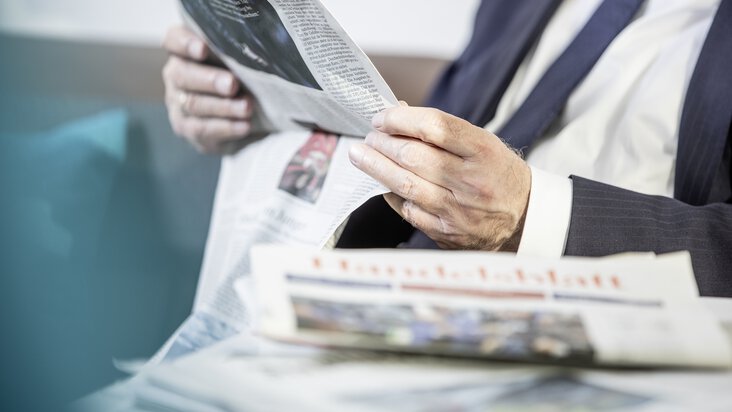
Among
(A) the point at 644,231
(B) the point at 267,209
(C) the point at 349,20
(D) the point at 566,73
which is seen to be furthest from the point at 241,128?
(C) the point at 349,20

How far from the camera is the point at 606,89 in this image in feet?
3.13

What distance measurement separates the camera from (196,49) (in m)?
0.95

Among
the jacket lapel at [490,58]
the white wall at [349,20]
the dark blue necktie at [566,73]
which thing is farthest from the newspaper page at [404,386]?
the white wall at [349,20]

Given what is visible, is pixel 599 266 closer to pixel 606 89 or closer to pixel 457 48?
pixel 606 89

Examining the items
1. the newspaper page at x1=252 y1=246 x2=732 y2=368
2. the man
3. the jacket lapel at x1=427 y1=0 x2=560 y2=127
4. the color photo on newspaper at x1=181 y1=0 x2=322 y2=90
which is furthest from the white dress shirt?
the newspaper page at x1=252 y1=246 x2=732 y2=368

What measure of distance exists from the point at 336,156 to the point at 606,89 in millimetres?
363

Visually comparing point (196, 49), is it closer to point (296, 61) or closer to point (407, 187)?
point (296, 61)

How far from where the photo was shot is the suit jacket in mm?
679

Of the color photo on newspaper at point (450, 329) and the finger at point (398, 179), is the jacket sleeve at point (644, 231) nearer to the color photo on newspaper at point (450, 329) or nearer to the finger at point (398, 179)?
the finger at point (398, 179)

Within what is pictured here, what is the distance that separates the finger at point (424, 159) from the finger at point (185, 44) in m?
0.38

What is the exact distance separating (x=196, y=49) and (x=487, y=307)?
64cm

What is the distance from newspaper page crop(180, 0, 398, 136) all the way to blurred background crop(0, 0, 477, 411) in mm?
263

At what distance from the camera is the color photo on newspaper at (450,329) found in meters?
0.39

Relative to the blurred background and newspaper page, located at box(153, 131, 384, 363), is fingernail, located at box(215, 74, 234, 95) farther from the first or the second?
the blurred background
